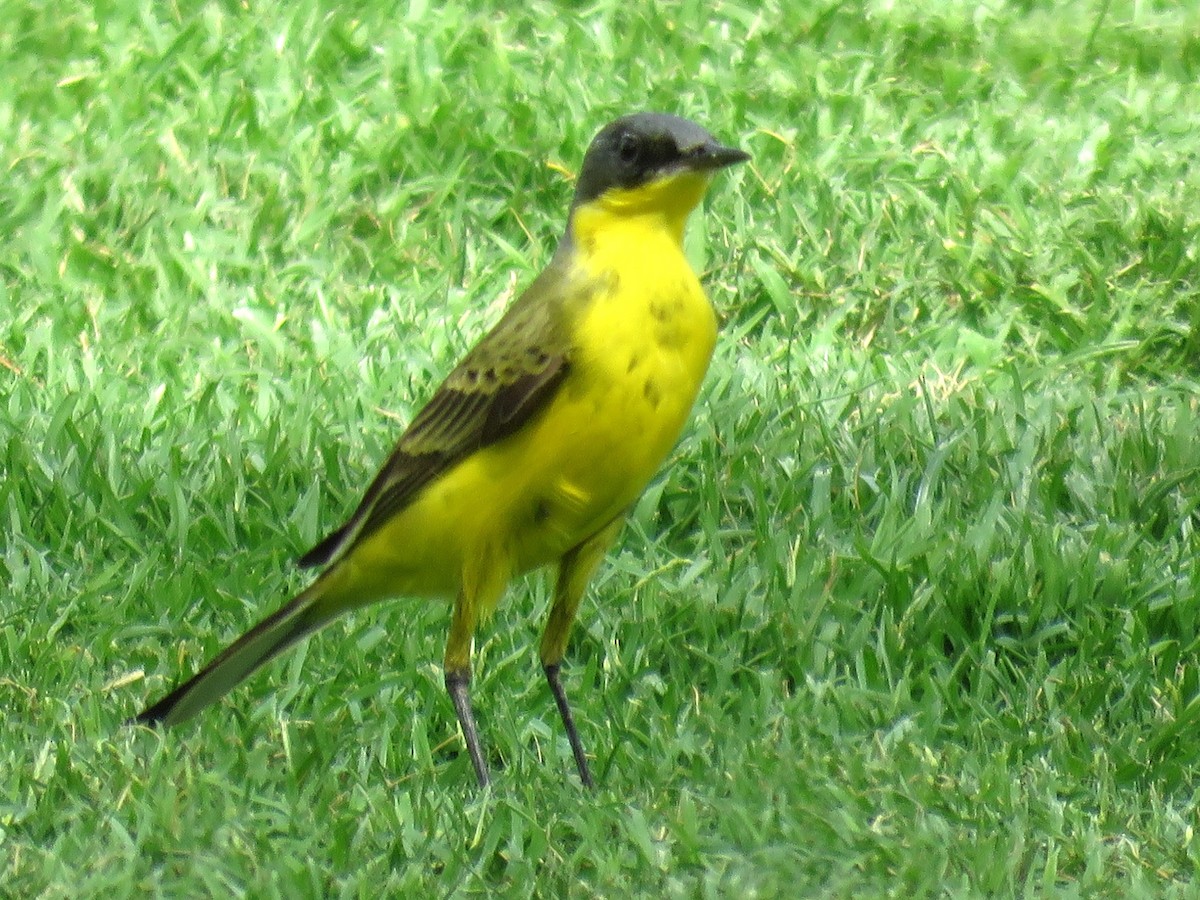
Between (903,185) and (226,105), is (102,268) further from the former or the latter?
(903,185)

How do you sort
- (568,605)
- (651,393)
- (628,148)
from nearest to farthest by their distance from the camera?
(651,393) < (628,148) < (568,605)

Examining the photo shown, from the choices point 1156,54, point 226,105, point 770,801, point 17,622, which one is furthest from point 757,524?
point 1156,54

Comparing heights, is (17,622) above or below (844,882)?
above

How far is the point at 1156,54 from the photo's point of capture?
8.73m

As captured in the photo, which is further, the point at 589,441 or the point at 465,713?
the point at 465,713

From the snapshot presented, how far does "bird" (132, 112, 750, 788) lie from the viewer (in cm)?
449

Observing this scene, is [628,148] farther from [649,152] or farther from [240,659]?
[240,659]

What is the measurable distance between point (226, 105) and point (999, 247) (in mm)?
2968

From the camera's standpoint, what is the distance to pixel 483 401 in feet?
15.2

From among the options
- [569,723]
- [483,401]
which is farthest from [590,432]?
[569,723]

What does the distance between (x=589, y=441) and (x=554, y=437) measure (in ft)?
0.29

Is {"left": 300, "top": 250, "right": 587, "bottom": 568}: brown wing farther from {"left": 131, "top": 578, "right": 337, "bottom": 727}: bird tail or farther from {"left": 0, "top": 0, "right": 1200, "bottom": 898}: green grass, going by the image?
{"left": 0, "top": 0, "right": 1200, "bottom": 898}: green grass

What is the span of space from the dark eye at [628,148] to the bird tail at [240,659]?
121 centimetres

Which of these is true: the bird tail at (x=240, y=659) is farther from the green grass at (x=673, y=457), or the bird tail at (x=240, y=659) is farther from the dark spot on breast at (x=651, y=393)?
the dark spot on breast at (x=651, y=393)
